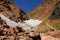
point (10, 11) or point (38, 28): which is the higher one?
point (10, 11)

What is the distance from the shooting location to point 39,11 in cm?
8938

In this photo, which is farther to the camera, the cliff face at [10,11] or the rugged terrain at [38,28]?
the cliff face at [10,11]

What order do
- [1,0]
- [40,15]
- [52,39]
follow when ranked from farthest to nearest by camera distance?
1. [40,15]
2. [1,0]
3. [52,39]

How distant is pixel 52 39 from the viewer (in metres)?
25.8

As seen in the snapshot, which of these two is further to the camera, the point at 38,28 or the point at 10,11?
the point at 10,11

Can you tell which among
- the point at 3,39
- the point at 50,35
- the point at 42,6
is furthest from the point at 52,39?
the point at 42,6

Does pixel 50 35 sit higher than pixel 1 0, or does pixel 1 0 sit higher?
pixel 1 0

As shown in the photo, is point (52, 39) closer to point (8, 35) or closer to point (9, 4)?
point (8, 35)

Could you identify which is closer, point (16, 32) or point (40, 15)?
point (16, 32)

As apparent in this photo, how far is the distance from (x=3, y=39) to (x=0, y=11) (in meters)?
31.3

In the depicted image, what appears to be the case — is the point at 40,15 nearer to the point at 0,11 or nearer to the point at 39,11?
the point at 39,11

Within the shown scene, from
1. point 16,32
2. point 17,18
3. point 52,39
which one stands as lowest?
point 52,39

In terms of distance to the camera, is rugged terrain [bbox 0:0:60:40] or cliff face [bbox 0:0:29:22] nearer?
rugged terrain [bbox 0:0:60:40]

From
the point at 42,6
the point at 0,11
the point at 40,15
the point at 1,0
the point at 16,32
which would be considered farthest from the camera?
the point at 42,6
